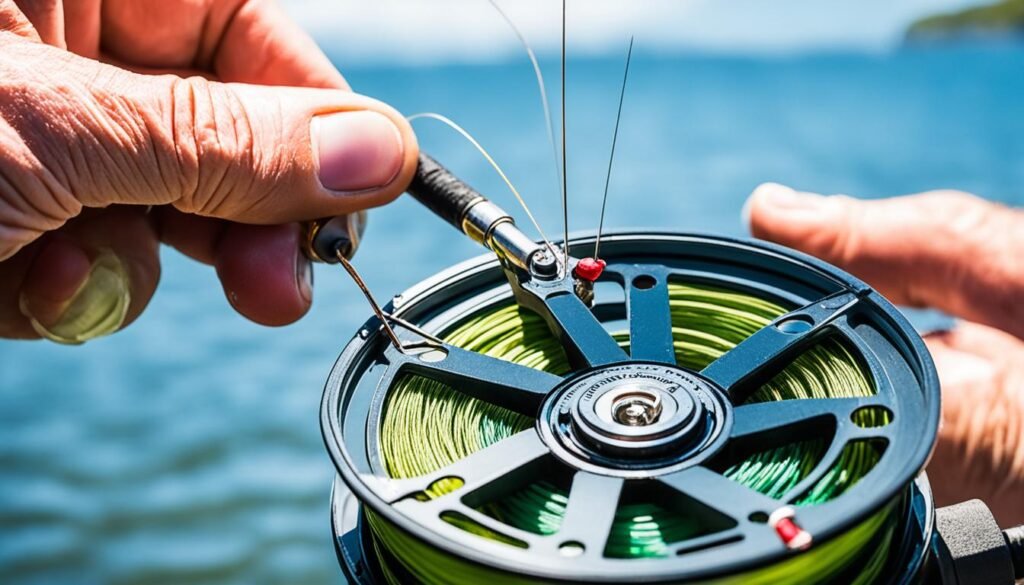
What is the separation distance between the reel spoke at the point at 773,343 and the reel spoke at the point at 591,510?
275 millimetres

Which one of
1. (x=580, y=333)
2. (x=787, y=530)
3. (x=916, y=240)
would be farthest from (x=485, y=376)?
(x=916, y=240)

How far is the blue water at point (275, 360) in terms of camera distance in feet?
17.3

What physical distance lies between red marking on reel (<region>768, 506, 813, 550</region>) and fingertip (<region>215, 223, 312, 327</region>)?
5.37 feet

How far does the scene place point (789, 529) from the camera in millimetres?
1278

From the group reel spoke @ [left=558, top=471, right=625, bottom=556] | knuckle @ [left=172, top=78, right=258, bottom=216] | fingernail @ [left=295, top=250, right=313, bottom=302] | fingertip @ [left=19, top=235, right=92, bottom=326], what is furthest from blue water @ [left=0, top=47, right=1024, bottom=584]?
reel spoke @ [left=558, top=471, right=625, bottom=556]

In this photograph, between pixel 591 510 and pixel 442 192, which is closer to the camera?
pixel 591 510

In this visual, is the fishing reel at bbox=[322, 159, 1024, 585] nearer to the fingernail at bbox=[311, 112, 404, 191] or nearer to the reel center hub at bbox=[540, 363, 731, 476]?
the reel center hub at bbox=[540, 363, 731, 476]

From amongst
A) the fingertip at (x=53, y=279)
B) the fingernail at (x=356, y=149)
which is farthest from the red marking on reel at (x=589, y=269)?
the fingertip at (x=53, y=279)

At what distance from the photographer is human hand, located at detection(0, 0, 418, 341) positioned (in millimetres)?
Result: 1872

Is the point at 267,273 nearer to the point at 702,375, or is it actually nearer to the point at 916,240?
the point at 702,375

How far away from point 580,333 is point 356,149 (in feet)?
2.27

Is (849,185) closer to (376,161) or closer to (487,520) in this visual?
(376,161)

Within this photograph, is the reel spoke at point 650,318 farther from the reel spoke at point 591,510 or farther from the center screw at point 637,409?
the reel spoke at point 591,510

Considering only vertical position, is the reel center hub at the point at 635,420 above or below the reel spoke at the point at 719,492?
above
